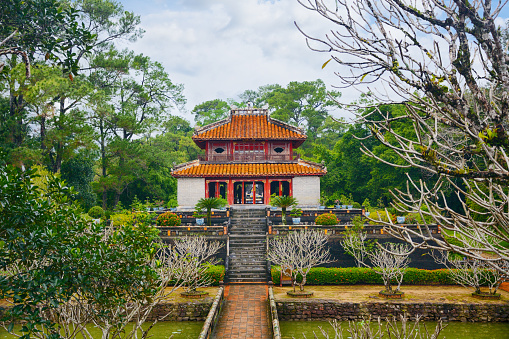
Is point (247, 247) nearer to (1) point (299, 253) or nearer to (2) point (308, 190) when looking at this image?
(1) point (299, 253)

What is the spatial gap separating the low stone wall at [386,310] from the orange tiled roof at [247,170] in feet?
46.0

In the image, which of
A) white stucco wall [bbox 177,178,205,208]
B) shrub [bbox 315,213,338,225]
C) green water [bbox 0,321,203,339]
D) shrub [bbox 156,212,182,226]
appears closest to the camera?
green water [bbox 0,321,203,339]

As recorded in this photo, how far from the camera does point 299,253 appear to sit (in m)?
17.3

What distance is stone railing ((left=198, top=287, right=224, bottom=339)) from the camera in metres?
11.3

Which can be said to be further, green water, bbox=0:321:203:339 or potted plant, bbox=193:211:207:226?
potted plant, bbox=193:211:207:226

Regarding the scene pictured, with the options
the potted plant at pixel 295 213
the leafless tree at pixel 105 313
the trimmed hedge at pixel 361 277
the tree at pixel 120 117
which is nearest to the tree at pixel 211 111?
the tree at pixel 120 117

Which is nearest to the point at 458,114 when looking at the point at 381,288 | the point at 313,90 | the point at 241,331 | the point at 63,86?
the point at 241,331

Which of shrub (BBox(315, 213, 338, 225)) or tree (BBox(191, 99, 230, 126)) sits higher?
tree (BBox(191, 99, 230, 126))

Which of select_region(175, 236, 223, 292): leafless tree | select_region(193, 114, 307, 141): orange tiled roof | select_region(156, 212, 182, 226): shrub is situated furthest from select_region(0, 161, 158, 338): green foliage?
select_region(193, 114, 307, 141): orange tiled roof

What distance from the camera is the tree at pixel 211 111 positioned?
188 ft

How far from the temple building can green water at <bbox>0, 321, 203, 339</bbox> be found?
47.4ft

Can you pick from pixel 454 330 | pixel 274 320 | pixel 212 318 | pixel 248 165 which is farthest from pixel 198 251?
pixel 248 165

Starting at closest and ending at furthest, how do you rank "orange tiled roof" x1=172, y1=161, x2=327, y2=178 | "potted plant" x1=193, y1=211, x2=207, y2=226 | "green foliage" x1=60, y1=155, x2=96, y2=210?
"potted plant" x1=193, y1=211, x2=207, y2=226 → "orange tiled roof" x1=172, y1=161, x2=327, y2=178 → "green foliage" x1=60, y1=155, x2=96, y2=210

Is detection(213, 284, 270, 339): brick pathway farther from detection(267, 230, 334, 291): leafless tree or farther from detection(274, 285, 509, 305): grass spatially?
detection(267, 230, 334, 291): leafless tree
